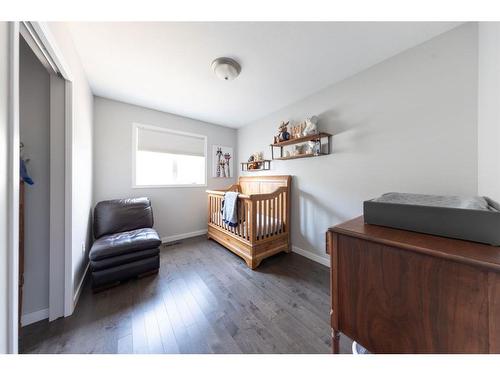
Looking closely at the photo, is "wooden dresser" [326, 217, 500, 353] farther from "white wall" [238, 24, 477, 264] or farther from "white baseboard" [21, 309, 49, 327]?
"white baseboard" [21, 309, 49, 327]

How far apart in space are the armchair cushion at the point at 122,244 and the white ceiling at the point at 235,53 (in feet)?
5.66

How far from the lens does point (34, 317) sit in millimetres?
1260

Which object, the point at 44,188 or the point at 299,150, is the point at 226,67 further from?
the point at 44,188

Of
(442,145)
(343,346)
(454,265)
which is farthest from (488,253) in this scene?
(442,145)

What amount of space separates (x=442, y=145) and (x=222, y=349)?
2.16 meters

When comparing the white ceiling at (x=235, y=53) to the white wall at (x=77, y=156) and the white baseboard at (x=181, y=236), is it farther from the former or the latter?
the white baseboard at (x=181, y=236)

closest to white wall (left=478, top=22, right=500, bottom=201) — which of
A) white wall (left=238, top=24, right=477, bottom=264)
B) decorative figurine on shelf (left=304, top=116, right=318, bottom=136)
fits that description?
white wall (left=238, top=24, right=477, bottom=264)

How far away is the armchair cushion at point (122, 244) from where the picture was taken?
160 cm

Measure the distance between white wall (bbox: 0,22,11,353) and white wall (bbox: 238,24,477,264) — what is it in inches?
92.0

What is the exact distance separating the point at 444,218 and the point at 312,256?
179 centimetres

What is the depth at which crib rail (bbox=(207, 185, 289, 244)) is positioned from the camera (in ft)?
6.80
